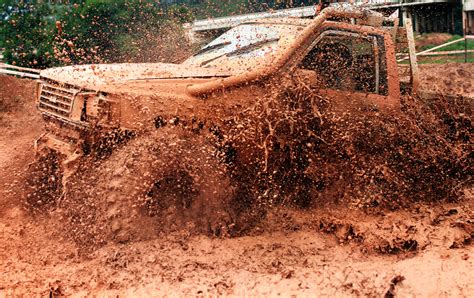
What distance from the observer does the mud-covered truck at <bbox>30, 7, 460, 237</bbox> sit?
4.40 metres

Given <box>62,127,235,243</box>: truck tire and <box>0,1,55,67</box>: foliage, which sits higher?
<box>0,1,55,67</box>: foliage

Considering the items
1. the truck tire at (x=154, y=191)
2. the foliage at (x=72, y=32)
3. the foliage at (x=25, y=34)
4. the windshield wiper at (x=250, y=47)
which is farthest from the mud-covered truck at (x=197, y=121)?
the foliage at (x=25, y=34)

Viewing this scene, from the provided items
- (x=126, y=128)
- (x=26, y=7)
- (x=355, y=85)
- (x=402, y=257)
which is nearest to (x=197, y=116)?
(x=126, y=128)

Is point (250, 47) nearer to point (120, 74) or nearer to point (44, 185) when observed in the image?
point (120, 74)

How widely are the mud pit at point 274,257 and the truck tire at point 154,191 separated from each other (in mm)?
126

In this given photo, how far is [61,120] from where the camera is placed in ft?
15.3

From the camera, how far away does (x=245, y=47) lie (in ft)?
17.8

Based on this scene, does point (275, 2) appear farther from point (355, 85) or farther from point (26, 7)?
point (355, 85)

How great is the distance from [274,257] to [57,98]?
8.08 feet

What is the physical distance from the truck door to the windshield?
0.32 meters

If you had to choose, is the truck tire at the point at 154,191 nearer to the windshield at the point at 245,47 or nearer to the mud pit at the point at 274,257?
the mud pit at the point at 274,257

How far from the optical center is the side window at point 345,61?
497cm

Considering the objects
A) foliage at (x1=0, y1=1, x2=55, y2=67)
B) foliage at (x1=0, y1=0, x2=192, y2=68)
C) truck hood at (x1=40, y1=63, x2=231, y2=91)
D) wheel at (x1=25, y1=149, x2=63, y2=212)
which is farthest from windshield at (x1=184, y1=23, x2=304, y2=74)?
foliage at (x1=0, y1=1, x2=55, y2=67)

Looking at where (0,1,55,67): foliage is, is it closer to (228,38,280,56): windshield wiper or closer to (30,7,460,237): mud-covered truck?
(30,7,460,237): mud-covered truck
